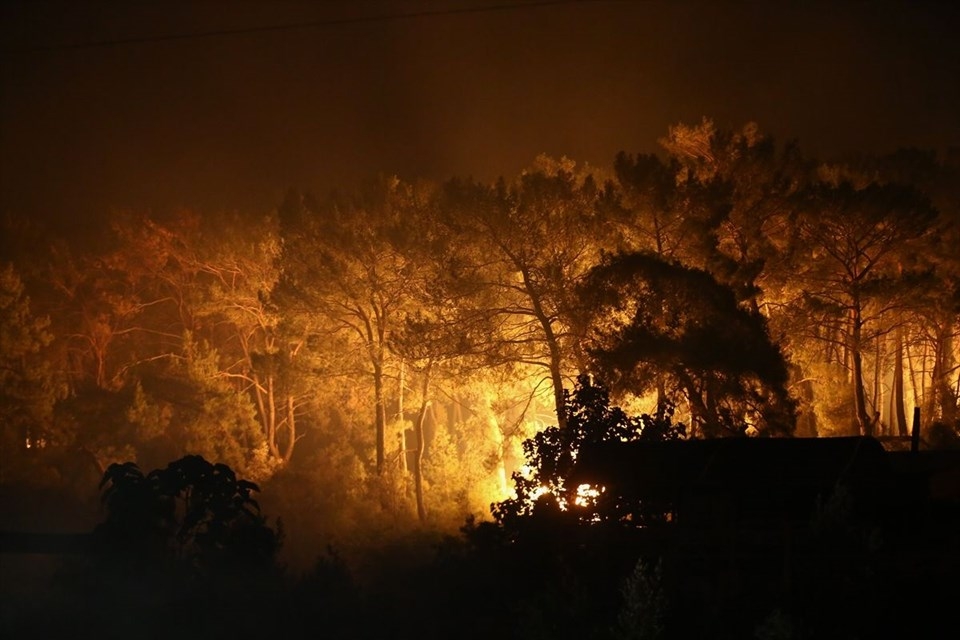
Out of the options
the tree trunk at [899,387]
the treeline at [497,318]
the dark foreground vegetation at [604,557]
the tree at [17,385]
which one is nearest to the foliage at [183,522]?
the dark foreground vegetation at [604,557]

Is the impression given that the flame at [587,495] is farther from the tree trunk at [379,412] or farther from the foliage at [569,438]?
the tree trunk at [379,412]

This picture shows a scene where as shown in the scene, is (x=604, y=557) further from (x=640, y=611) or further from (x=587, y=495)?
(x=640, y=611)

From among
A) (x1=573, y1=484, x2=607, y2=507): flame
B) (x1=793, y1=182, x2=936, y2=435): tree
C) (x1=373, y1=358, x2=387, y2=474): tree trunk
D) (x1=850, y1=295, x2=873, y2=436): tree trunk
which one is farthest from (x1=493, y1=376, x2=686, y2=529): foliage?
(x1=373, y1=358, x2=387, y2=474): tree trunk

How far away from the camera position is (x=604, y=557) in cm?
1064

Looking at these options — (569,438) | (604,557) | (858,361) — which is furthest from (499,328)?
(604,557)

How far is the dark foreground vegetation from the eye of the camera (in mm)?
9398

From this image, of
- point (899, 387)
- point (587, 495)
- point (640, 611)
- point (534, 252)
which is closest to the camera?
point (640, 611)

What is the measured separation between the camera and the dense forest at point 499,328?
18.3 m

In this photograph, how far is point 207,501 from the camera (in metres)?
12.4

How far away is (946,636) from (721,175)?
1563cm

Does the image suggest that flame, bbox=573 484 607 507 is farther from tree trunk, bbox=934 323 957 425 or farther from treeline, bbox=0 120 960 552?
tree trunk, bbox=934 323 957 425

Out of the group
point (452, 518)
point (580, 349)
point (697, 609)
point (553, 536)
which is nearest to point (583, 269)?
point (580, 349)

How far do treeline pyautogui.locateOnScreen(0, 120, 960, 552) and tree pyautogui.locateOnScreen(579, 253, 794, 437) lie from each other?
0.05 meters

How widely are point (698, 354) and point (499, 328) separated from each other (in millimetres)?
6353
